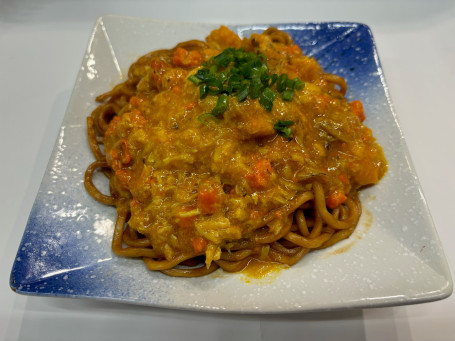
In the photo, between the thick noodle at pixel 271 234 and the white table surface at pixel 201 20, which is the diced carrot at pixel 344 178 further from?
the white table surface at pixel 201 20

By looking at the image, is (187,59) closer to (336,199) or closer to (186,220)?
(186,220)

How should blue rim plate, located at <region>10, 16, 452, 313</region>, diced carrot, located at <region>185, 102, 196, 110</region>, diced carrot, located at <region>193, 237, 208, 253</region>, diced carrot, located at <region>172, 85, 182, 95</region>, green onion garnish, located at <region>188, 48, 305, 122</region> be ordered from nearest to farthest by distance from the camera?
blue rim plate, located at <region>10, 16, 452, 313</region> → diced carrot, located at <region>193, 237, 208, 253</region> → green onion garnish, located at <region>188, 48, 305, 122</region> → diced carrot, located at <region>185, 102, 196, 110</region> → diced carrot, located at <region>172, 85, 182, 95</region>

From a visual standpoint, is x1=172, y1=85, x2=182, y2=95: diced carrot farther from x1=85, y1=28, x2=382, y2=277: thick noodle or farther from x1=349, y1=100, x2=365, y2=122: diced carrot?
x1=349, y1=100, x2=365, y2=122: diced carrot

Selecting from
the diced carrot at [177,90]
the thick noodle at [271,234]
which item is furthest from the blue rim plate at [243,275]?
the diced carrot at [177,90]

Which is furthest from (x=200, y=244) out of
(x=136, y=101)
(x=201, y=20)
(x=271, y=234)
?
(x=201, y=20)

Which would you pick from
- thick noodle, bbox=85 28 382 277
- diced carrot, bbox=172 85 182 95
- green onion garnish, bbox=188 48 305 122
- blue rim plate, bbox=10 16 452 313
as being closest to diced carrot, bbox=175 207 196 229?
thick noodle, bbox=85 28 382 277

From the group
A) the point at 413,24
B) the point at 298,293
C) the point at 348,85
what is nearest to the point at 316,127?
the point at 348,85
